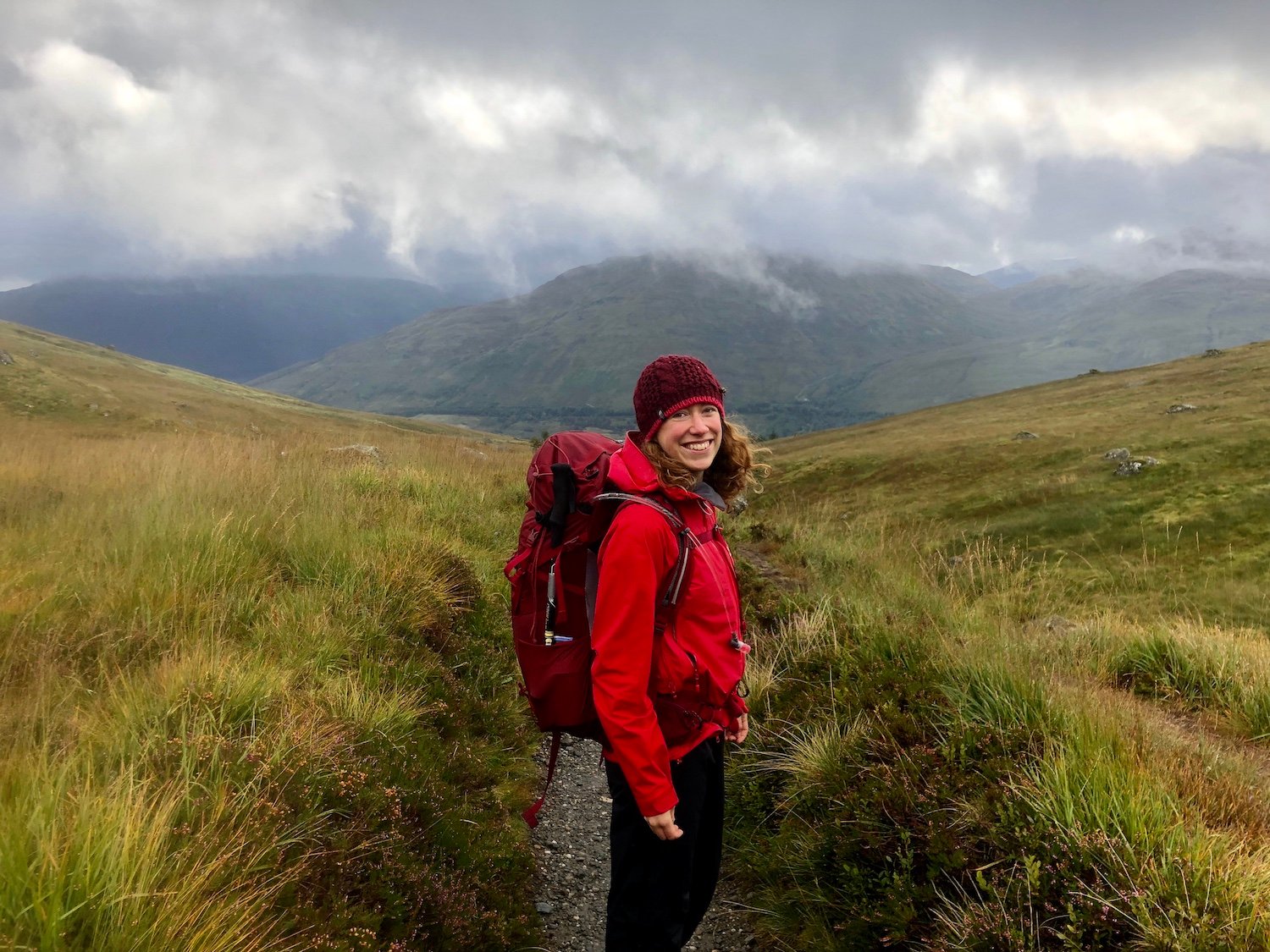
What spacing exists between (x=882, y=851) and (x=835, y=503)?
36.7 meters

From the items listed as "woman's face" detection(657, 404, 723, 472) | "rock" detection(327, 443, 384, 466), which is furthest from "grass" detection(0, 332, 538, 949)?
"rock" detection(327, 443, 384, 466)

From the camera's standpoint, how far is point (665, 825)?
2.62m

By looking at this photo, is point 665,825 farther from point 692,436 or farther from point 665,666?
point 692,436

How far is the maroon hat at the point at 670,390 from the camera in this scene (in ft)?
9.68

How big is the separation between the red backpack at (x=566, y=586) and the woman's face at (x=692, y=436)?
0.28 metres

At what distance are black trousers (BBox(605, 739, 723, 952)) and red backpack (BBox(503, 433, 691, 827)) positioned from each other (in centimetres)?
39

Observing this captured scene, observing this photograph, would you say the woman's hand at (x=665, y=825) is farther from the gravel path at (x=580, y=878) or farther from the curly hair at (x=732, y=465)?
the gravel path at (x=580, y=878)

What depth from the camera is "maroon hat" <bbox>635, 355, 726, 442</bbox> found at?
9.68 ft

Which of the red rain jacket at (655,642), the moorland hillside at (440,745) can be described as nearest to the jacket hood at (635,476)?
the red rain jacket at (655,642)

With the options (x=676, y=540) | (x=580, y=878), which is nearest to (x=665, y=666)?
(x=676, y=540)

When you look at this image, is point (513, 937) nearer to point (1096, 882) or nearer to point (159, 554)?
point (1096, 882)

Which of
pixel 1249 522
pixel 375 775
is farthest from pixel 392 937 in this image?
pixel 1249 522

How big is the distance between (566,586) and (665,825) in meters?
1.03

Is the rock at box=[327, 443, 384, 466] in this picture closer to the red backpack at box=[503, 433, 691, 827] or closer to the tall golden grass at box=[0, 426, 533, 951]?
the tall golden grass at box=[0, 426, 533, 951]
